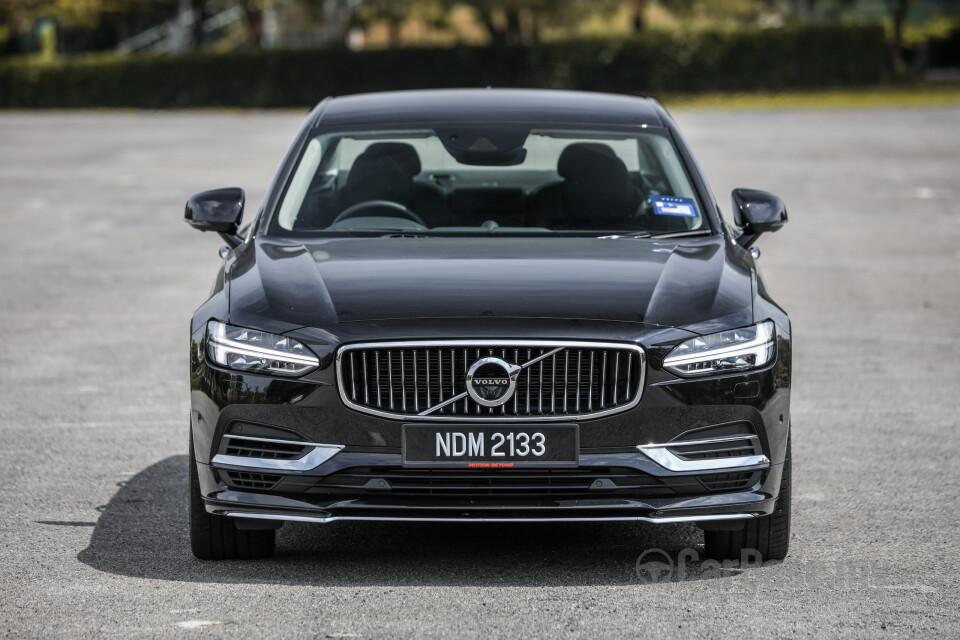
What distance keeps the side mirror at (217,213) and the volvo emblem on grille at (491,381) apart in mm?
1699

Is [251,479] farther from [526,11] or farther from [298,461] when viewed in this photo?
[526,11]

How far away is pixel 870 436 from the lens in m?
7.31

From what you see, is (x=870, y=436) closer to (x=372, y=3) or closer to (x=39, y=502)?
(x=39, y=502)

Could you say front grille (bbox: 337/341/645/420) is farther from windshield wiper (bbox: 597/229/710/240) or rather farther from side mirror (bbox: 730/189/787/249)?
side mirror (bbox: 730/189/787/249)

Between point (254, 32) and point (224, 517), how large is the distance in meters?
48.6

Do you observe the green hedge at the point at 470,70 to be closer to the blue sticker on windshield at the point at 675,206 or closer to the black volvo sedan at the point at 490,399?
the blue sticker on windshield at the point at 675,206

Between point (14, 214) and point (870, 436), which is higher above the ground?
point (870, 436)

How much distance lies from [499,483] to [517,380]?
33 centimetres

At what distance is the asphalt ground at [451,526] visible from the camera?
4656mm

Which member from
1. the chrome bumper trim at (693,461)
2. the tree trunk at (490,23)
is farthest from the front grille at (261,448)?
the tree trunk at (490,23)

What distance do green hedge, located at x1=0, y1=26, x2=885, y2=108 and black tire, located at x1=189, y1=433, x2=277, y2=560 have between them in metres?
37.3

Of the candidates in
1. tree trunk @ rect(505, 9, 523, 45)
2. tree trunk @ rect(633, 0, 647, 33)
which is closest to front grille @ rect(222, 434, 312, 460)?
tree trunk @ rect(633, 0, 647, 33)

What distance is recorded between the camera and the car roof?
21.6 feet

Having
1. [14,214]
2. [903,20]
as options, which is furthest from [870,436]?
[903,20]
